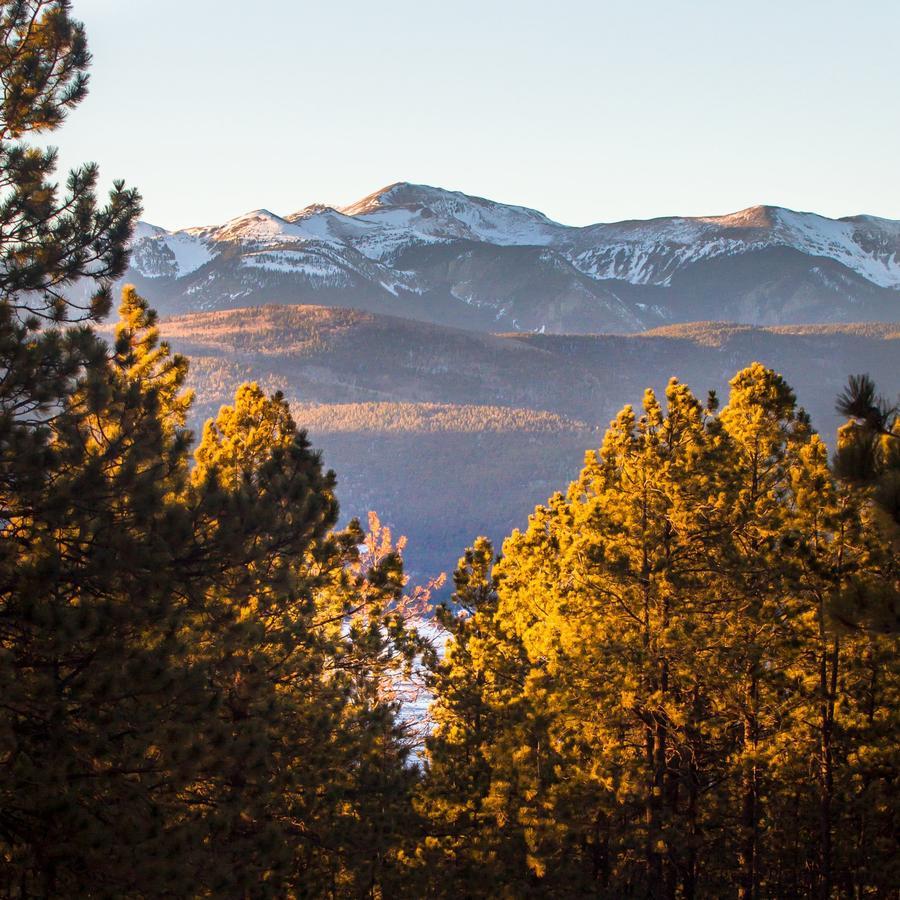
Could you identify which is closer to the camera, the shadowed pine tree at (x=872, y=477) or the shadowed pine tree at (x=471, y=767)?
the shadowed pine tree at (x=872, y=477)

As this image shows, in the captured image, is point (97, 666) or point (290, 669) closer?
point (97, 666)

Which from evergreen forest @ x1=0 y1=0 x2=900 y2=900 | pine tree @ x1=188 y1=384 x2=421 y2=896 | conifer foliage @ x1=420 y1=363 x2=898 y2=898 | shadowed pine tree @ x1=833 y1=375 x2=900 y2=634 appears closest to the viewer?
shadowed pine tree @ x1=833 y1=375 x2=900 y2=634

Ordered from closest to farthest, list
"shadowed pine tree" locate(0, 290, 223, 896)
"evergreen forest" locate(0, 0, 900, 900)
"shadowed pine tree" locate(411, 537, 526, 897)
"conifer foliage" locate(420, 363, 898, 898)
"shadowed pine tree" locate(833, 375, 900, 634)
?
"shadowed pine tree" locate(833, 375, 900, 634)
"shadowed pine tree" locate(0, 290, 223, 896)
"evergreen forest" locate(0, 0, 900, 900)
"conifer foliage" locate(420, 363, 898, 898)
"shadowed pine tree" locate(411, 537, 526, 897)

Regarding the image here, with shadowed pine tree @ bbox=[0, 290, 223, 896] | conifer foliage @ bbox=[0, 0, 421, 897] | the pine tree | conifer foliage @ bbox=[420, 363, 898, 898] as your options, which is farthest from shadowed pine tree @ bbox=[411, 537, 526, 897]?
shadowed pine tree @ bbox=[0, 290, 223, 896]

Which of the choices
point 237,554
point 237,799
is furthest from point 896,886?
point 237,554

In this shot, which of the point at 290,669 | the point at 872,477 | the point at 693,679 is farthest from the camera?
the point at 693,679

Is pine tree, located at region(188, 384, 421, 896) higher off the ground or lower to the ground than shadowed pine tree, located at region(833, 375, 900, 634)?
lower

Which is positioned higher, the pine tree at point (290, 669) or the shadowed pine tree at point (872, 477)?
the shadowed pine tree at point (872, 477)

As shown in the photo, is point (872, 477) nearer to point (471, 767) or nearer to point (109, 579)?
point (109, 579)

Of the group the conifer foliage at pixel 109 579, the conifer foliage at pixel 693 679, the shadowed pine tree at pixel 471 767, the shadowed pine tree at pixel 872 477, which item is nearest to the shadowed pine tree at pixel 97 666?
the conifer foliage at pixel 109 579

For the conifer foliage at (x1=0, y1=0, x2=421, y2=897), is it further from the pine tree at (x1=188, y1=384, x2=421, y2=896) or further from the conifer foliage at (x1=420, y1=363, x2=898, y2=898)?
the conifer foliage at (x1=420, y1=363, x2=898, y2=898)

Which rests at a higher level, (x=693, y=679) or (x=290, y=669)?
(x=290, y=669)

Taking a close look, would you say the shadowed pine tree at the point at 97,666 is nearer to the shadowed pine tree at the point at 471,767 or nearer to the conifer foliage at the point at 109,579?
the conifer foliage at the point at 109,579

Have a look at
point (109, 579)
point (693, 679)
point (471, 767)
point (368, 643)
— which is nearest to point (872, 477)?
point (109, 579)
